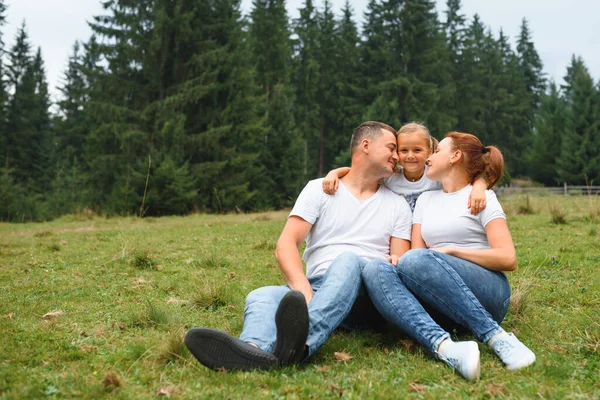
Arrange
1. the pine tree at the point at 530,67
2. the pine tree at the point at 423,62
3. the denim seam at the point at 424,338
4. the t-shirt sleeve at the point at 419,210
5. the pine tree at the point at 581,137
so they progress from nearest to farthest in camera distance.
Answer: the denim seam at the point at 424,338, the t-shirt sleeve at the point at 419,210, the pine tree at the point at 423,62, the pine tree at the point at 581,137, the pine tree at the point at 530,67

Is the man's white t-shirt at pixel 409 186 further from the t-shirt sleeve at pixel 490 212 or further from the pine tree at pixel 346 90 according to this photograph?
the pine tree at pixel 346 90

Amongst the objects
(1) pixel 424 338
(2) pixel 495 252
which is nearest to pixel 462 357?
(1) pixel 424 338

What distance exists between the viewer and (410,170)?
378 cm

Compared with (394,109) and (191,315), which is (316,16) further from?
(191,315)

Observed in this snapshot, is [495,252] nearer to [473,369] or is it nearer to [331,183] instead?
[473,369]

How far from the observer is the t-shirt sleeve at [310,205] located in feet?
11.6

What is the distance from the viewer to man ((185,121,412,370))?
2588 millimetres

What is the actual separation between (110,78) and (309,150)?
19231mm

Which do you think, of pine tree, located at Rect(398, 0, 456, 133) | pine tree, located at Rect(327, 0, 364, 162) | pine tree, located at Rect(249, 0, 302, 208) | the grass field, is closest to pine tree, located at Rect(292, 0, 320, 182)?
pine tree, located at Rect(327, 0, 364, 162)

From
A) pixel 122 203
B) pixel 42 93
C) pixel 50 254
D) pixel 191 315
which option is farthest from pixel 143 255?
pixel 42 93

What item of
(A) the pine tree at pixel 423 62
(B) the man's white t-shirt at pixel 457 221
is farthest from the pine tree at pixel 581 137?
(B) the man's white t-shirt at pixel 457 221

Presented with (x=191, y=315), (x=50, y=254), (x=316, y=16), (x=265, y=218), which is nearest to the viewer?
(x=191, y=315)

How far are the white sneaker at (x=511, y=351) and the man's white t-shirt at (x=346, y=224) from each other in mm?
978

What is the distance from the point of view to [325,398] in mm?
2357
